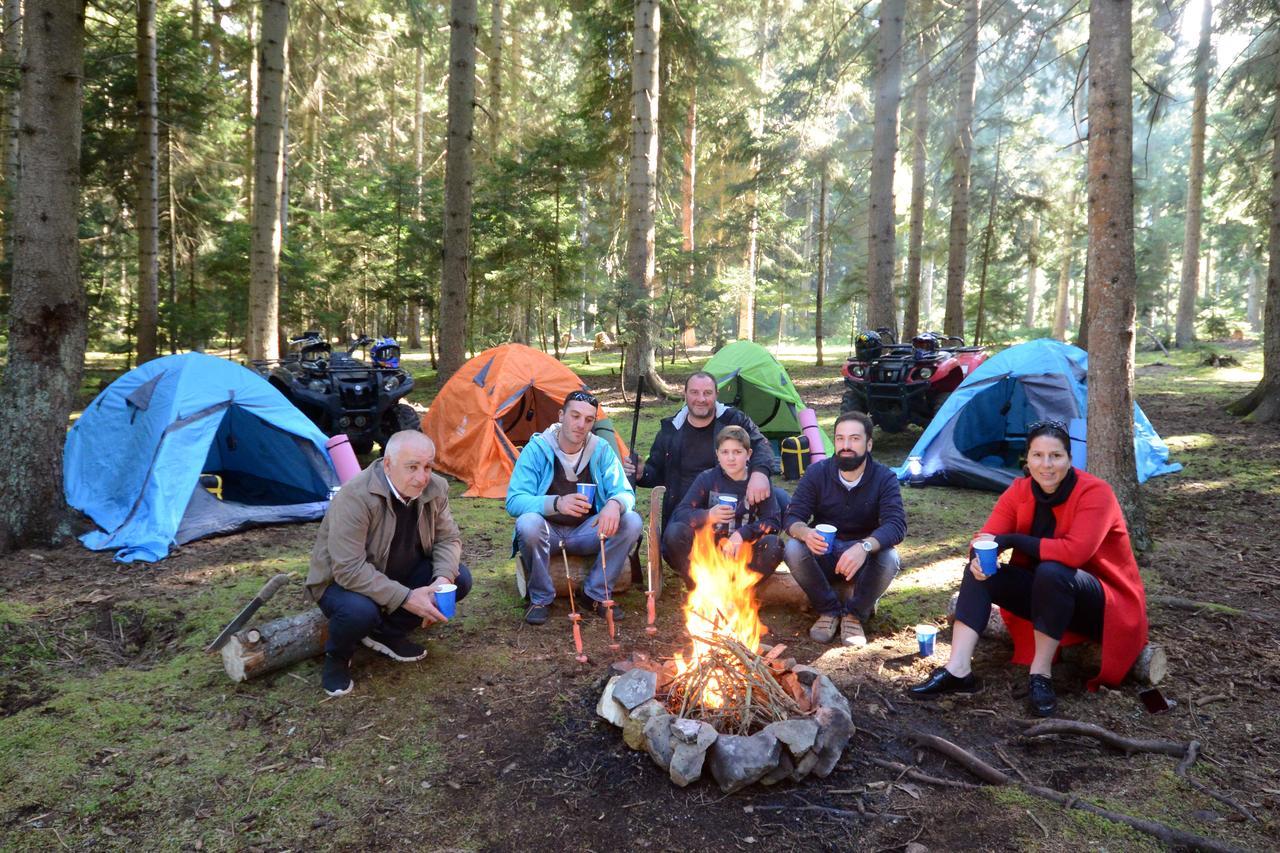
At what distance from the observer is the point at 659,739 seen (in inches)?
108

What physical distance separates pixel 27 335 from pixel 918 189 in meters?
17.0

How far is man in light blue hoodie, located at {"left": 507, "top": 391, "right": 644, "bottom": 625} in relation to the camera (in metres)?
4.30

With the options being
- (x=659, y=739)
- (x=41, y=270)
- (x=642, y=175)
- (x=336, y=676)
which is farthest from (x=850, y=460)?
(x=642, y=175)

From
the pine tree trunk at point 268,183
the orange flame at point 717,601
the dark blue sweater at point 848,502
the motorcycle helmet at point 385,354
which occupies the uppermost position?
the pine tree trunk at point 268,183

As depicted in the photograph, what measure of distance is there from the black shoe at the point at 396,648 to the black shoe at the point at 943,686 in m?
2.36

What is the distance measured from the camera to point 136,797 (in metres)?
2.66

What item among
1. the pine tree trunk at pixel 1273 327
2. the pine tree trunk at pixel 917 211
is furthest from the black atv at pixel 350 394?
the pine tree trunk at pixel 917 211

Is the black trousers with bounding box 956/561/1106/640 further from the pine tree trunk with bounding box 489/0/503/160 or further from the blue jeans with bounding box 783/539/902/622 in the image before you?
the pine tree trunk with bounding box 489/0/503/160

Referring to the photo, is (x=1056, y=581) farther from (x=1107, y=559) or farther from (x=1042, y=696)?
(x=1042, y=696)

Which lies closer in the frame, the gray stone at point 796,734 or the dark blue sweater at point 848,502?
the gray stone at point 796,734

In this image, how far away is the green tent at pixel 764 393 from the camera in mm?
8438

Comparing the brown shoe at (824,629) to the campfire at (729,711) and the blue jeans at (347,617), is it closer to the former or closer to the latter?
the campfire at (729,711)

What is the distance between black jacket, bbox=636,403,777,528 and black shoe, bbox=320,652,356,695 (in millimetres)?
2158

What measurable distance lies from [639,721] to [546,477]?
74.7 inches
